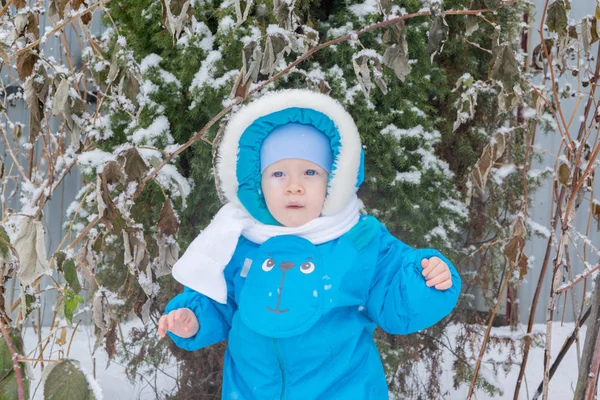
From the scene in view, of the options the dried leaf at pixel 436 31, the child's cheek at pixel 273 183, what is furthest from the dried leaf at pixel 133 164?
the dried leaf at pixel 436 31

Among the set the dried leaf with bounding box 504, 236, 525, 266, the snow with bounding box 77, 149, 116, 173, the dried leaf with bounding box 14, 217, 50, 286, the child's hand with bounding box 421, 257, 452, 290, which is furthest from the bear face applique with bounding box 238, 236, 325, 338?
the snow with bounding box 77, 149, 116, 173

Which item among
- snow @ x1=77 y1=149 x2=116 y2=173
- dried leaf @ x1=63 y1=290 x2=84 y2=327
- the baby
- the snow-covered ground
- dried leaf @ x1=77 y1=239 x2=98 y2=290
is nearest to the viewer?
dried leaf @ x1=63 y1=290 x2=84 y2=327

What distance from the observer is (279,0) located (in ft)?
5.06

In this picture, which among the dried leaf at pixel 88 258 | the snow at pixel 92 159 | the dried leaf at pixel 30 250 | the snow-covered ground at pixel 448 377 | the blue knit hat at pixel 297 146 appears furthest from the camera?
the snow-covered ground at pixel 448 377

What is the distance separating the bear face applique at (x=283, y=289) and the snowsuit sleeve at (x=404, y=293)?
0.52ft

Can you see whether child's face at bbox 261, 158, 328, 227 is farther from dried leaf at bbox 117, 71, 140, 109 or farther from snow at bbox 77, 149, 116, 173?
snow at bbox 77, 149, 116, 173

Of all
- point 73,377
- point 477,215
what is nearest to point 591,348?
point 477,215

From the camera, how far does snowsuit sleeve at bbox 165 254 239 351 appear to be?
163cm

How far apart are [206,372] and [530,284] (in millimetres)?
2557

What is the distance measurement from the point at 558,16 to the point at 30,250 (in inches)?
56.7

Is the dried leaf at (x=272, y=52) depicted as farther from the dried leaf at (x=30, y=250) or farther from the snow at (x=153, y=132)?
the snow at (x=153, y=132)

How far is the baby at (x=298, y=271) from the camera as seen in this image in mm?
1509

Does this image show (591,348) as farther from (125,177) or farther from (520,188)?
(125,177)

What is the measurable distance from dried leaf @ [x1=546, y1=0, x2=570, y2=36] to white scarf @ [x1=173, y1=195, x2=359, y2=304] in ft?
2.40
